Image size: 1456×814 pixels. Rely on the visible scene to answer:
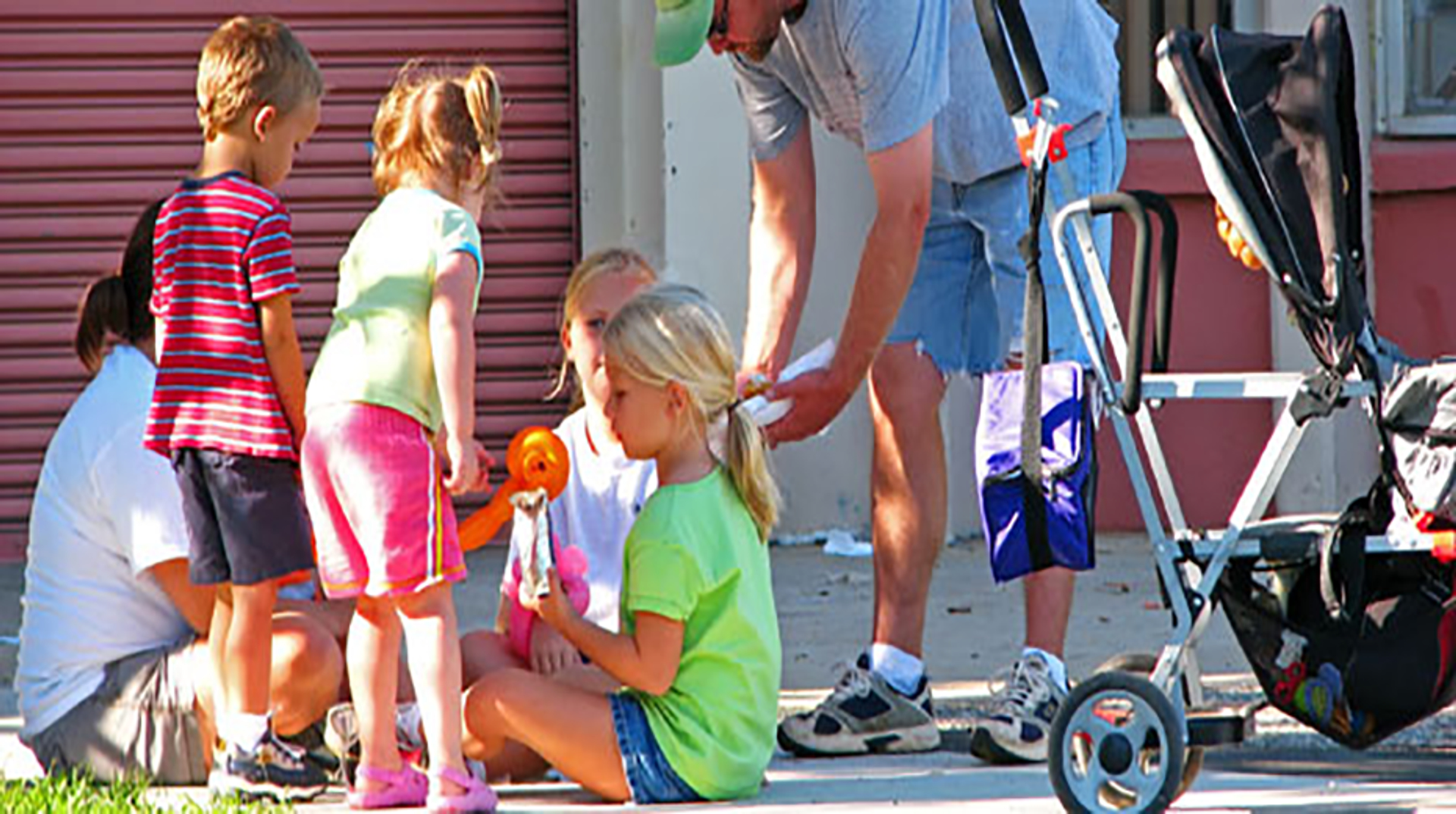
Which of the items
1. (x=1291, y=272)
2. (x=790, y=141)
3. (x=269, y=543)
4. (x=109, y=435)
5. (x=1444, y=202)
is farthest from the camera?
(x=1444, y=202)

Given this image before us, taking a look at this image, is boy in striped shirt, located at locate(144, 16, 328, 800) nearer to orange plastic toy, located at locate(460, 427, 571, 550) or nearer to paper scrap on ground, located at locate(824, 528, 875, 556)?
orange plastic toy, located at locate(460, 427, 571, 550)

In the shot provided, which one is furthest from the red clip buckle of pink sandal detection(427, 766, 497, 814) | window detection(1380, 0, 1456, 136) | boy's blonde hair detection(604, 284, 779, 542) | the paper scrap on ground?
window detection(1380, 0, 1456, 136)

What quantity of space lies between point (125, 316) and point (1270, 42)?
2207 mm

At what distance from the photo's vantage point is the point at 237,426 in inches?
167

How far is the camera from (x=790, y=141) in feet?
16.4

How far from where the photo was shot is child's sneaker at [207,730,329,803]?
166 inches

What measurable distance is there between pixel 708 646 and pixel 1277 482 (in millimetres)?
1008

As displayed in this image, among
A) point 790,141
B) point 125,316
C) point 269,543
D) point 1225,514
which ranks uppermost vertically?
point 790,141

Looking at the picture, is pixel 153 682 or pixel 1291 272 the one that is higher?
pixel 1291 272

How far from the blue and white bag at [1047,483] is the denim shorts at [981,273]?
2.20 feet

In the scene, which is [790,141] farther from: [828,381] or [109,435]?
[109,435]

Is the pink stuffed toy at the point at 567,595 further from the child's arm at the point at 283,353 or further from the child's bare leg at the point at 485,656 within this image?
the child's arm at the point at 283,353

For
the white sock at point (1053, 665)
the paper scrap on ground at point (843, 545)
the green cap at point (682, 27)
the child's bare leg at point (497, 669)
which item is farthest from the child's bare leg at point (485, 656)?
the paper scrap on ground at point (843, 545)

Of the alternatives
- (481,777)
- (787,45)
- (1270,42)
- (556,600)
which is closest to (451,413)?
(556,600)
